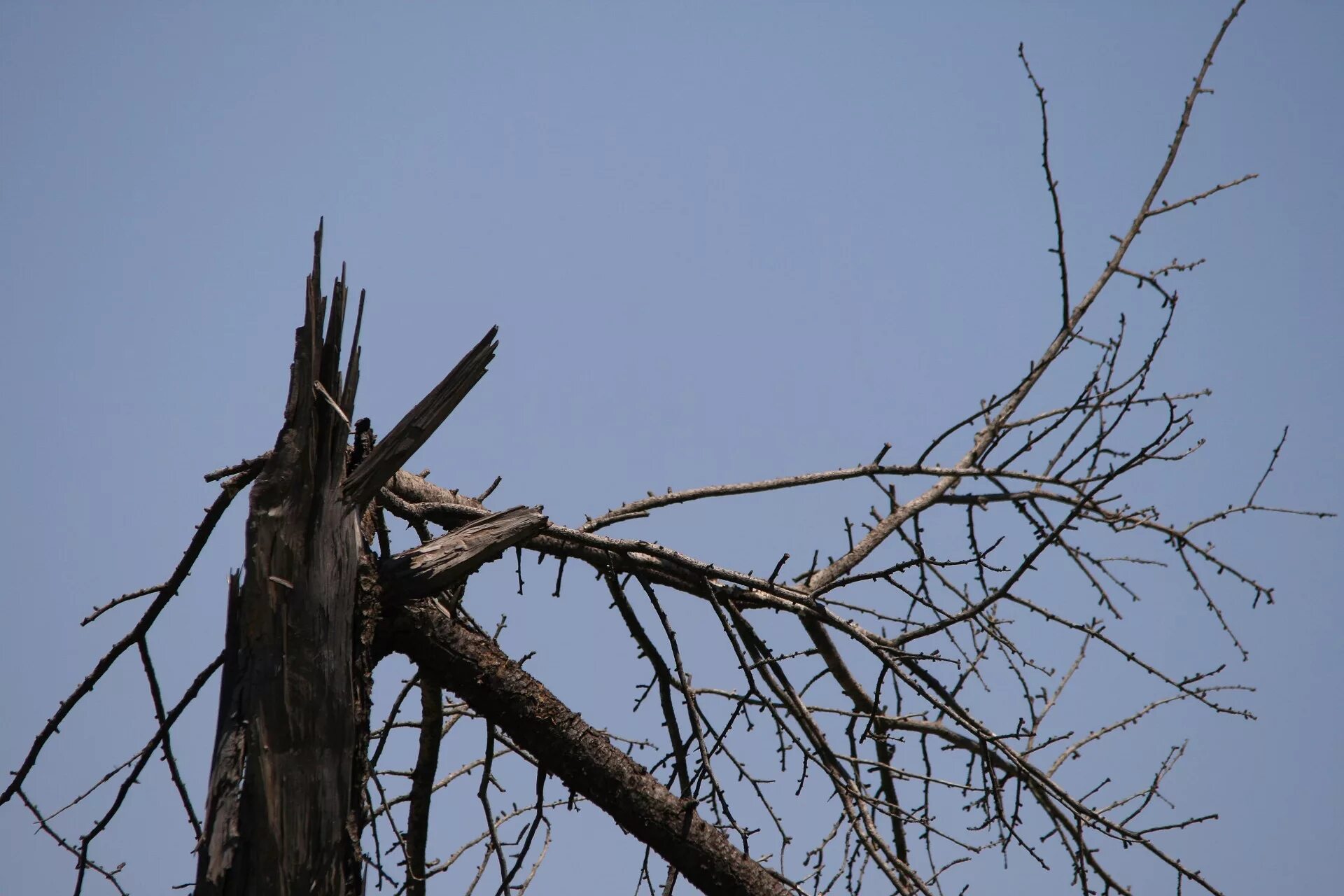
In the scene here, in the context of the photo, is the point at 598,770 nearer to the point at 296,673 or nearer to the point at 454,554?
the point at 454,554

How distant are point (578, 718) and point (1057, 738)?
4.46 ft

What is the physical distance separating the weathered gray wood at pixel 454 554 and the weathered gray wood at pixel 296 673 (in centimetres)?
17

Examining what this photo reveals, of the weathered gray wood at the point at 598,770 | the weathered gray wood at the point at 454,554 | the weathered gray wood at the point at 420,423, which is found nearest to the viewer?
the weathered gray wood at the point at 420,423

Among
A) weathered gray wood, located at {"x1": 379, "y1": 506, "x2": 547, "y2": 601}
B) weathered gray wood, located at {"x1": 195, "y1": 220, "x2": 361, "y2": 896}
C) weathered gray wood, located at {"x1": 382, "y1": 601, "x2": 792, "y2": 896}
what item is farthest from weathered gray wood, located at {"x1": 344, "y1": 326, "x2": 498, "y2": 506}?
weathered gray wood, located at {"x1": 382, "y1": 601, "x2": 792, "y2": 896}

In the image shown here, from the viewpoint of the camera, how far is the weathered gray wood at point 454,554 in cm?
262

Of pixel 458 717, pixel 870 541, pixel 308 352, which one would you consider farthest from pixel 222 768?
pixel 870 541

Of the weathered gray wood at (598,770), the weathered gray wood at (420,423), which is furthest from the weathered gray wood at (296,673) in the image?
the weathered gray wood at (598,770)

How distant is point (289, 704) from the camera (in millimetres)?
2223

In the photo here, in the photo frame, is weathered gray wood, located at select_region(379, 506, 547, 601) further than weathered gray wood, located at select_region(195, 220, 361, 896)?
Yes

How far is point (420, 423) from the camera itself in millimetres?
2516

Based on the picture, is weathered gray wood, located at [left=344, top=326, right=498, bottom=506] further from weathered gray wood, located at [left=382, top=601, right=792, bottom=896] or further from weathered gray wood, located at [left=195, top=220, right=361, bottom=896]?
weathered gray wood, located at [left=382, top=601, right=792, bottom=896]

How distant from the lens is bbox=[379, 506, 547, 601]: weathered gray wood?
103 inches

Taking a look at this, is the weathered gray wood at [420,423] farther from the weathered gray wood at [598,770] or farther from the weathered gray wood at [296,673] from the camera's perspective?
the weathered gray wood at [598,770]

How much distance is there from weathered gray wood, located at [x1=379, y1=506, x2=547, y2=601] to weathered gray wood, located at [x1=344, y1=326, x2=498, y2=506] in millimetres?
194
